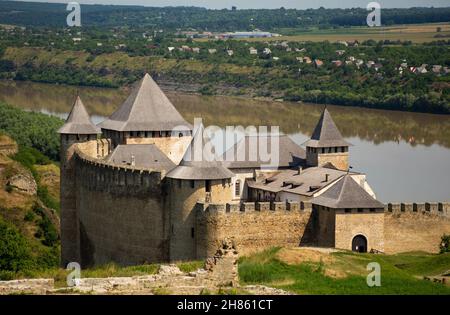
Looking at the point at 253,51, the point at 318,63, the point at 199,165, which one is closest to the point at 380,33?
the point at 253,51

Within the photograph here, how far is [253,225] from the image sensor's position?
2908 centimetres

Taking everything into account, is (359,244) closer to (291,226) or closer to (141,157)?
(291,226)

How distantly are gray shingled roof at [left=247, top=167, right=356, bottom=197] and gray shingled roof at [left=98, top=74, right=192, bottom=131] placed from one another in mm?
2798

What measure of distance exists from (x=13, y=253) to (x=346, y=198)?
8.74m

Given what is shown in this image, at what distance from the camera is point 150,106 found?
35.3 meters

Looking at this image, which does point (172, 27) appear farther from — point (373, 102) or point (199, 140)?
point (199, 140)

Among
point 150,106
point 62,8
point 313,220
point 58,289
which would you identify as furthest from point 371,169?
point 62,8

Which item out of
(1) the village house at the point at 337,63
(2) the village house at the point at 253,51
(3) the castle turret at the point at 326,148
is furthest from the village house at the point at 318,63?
(3) the castle turret at the point at 326,148

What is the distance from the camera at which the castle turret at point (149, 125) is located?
34.8 metres

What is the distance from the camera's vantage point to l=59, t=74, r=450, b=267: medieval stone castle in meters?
29.0

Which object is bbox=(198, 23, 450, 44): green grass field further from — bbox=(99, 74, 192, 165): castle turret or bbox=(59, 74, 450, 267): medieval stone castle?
bbox=(59, 74, 450, 267): medieval stone castle

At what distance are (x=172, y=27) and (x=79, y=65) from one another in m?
79.8

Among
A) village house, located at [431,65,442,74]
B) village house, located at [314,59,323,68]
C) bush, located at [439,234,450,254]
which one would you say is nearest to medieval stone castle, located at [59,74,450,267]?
bush, located at [439,234,450,254]

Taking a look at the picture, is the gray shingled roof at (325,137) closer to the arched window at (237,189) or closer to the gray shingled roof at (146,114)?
the arched window at (237,189)
